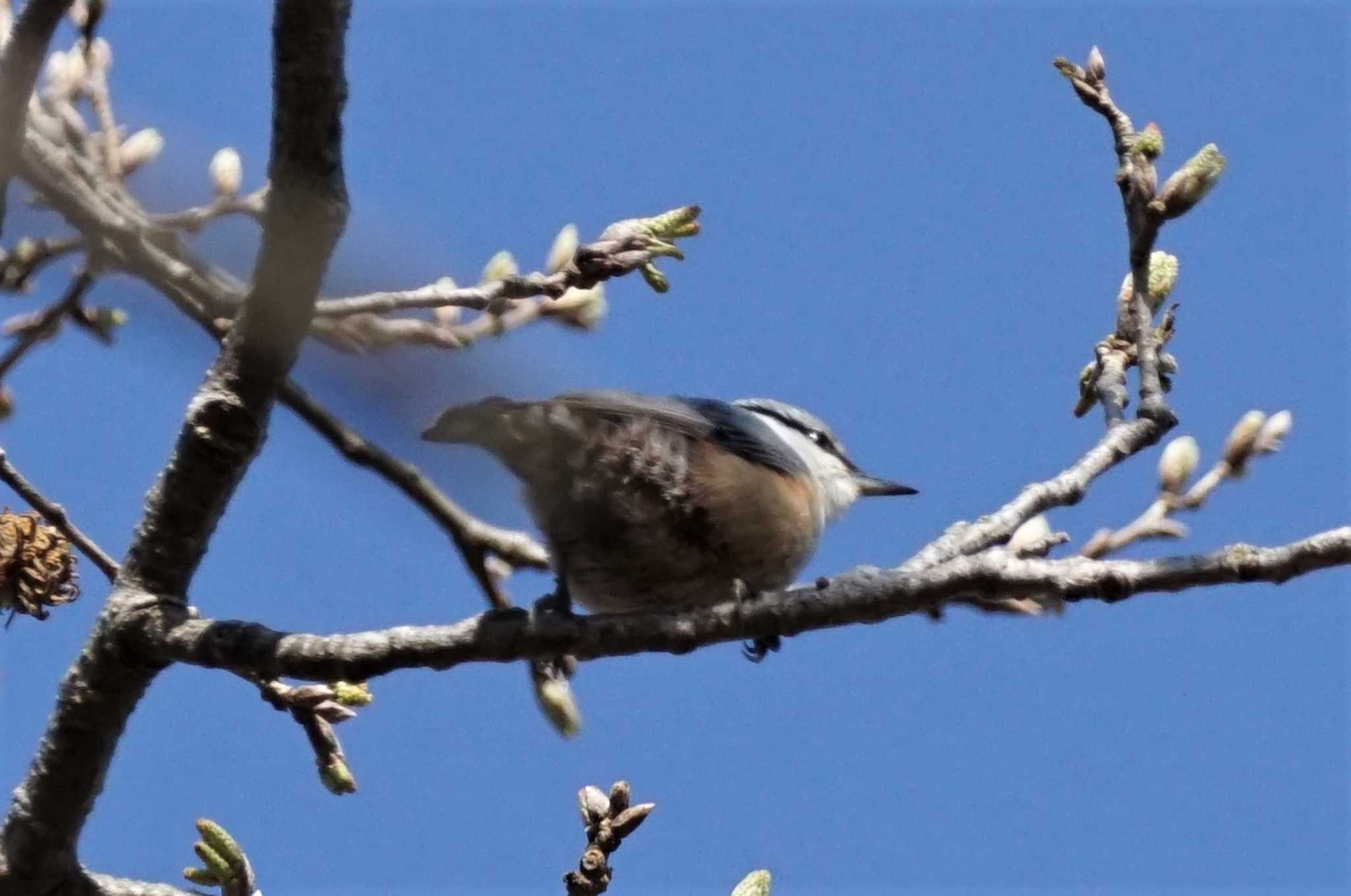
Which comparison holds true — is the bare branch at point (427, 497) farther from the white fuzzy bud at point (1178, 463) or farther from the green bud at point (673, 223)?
the white fuzzy bud at point (1178, 463)

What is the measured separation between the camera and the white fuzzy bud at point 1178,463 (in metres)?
3.05

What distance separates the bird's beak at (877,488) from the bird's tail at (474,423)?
143 centimetres

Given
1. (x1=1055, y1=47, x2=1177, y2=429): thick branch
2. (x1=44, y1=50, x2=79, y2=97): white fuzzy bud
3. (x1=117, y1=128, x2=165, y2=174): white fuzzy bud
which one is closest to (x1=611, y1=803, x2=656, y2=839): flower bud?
(x1=1055, y1=47, x2=1177, y2=429): thick branch

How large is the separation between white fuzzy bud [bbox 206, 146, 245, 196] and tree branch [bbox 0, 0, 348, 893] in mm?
647

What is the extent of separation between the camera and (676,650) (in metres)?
2.55

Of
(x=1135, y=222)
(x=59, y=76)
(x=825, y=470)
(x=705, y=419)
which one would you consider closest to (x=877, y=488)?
(x=825, y=470)

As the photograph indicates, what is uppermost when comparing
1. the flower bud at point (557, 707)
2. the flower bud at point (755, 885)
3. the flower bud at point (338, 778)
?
the flower bud at point (557, 707)

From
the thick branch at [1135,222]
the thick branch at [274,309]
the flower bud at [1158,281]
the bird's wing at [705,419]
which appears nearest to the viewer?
the thick branch at [274,309]

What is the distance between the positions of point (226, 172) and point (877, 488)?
221 cm

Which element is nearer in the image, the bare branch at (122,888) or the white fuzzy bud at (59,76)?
the bare branch at (122,888)

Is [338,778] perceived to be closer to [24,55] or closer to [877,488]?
[24,55]

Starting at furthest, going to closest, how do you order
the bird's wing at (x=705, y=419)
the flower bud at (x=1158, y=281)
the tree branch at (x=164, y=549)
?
the bird's wing at (x=705, y=419) < the flower bud at (x=1158, y=281) < the tree branch at (x=164, y=549)

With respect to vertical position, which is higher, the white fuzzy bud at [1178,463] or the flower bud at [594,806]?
the white fuzzy bud at [1178,463]

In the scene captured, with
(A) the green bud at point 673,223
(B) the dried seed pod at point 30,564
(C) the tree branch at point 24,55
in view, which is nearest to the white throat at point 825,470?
(A) the green bud at point 673,223
